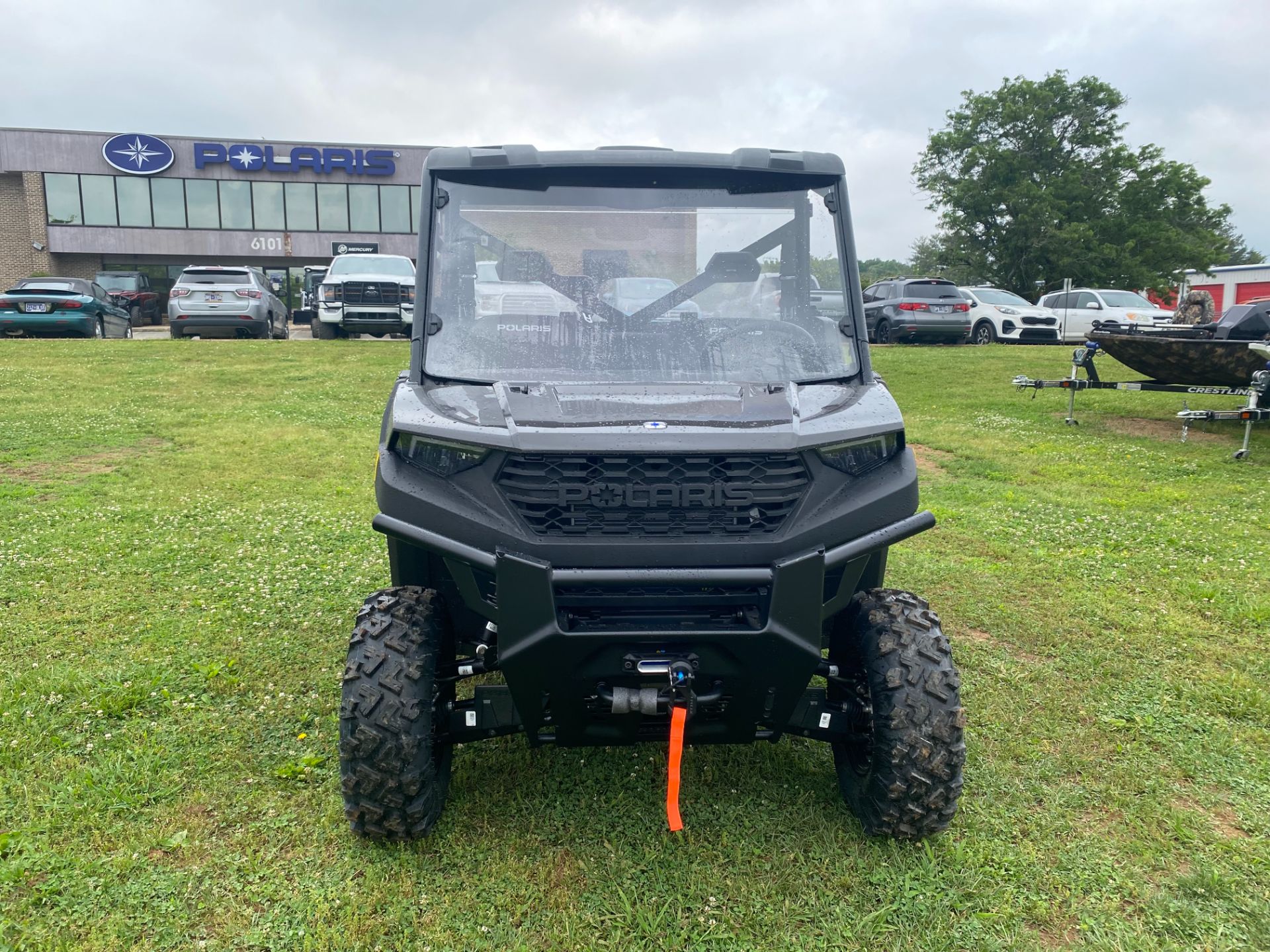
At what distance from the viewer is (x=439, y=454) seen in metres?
3.02

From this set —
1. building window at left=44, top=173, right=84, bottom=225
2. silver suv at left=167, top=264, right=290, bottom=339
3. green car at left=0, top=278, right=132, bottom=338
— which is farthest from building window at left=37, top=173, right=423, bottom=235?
silver suv at left=167, top=264, right=290, bottom=339

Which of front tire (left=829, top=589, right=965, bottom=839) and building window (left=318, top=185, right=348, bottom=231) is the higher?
building window (left=318, top=185, right=348, bottom=231)

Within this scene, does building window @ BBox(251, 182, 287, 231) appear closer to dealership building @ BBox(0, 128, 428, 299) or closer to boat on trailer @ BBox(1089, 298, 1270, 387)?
dealership building @ BBox(0, 128, 428, 299)

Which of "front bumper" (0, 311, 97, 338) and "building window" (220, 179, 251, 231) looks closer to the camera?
"front bumper" (0, 311, 97, 338)

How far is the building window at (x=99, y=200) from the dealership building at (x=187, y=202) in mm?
40

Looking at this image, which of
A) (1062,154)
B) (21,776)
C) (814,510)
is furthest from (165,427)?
(1062,154)

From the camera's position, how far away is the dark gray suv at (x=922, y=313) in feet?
72.0

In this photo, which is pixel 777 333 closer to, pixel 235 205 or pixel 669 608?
pixel 669 608

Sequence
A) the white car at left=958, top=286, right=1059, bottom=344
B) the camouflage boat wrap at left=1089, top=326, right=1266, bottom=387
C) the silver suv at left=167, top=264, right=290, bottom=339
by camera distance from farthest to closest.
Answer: the white car at left=958, top=286, right=1059, bottom=344, the silver suv at left=167, top=264, right=290, bottom=339, the camouflage boat wrap at left=1089, top=326, right=1266, bottom=387

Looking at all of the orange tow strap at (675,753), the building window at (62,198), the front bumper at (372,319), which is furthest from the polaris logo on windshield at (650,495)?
the building window at (62,198)

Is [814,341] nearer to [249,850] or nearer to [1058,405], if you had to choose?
[249,850]

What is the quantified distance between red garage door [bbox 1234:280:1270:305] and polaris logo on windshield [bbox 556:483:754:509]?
58.2m

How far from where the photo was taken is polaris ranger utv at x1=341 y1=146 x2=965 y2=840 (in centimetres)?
285

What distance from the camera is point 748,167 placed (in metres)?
3.51
